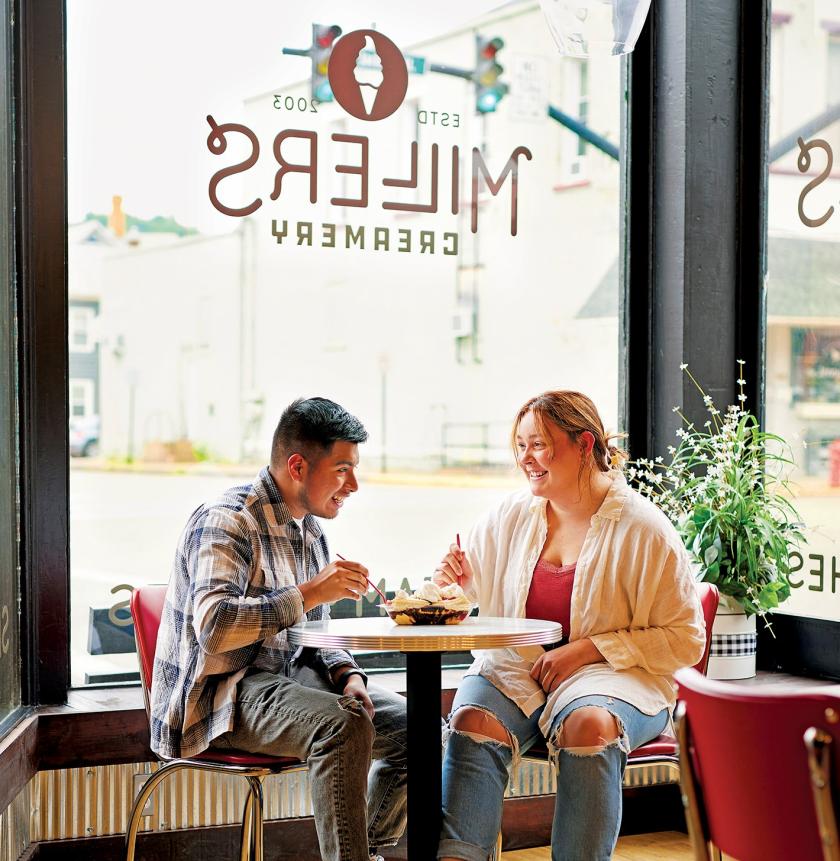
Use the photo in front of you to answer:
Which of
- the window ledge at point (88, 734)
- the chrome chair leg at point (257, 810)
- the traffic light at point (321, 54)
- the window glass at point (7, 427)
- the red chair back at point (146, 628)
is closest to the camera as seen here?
the chrome chair leg at point (257, 810)

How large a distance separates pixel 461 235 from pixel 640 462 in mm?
961

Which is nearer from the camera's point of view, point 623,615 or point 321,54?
point 623,615

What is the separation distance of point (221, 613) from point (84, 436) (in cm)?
110

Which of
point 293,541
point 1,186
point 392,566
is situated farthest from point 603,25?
point 392,566

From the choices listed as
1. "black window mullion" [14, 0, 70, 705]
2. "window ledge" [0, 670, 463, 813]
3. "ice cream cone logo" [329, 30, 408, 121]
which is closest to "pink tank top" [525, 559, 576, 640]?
"window ledge" [0, 670, 463, 813]

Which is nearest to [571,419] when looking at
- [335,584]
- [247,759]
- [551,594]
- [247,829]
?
[551,594]

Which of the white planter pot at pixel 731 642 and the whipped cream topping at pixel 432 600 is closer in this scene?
the whipped cream topping at pixel 432 600

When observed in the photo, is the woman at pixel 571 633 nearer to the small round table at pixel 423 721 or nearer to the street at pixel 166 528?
the small round table at pixel 423 721

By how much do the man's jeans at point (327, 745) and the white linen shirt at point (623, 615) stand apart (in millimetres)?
411

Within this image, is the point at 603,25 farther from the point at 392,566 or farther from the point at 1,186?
the point at 392,566

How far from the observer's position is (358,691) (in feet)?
9.98

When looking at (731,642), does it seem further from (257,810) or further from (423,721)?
(257,810)

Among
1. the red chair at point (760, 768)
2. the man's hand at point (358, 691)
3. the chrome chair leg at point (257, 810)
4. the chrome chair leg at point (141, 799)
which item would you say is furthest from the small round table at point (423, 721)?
the red chair at point (760, 768)

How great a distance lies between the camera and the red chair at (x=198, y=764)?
9.30ft
